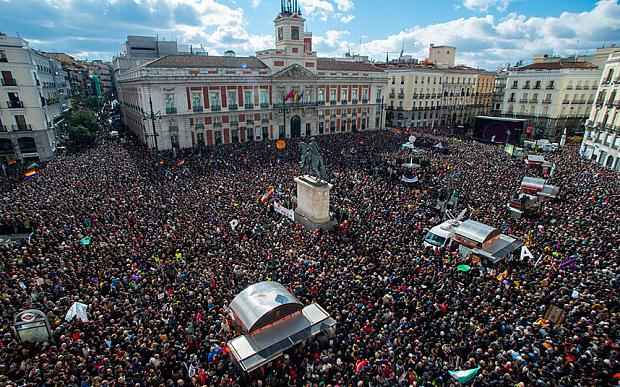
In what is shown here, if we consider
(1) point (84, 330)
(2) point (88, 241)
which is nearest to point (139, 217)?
(2) point (88, 241)

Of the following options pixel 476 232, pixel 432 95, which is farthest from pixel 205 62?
pixel 432 95

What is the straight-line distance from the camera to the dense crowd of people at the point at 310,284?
9.47m

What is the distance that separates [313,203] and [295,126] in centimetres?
3221

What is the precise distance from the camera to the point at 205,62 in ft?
141

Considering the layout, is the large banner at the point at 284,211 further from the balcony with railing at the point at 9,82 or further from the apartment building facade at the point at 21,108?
the balcony with railing at the point at 9,82

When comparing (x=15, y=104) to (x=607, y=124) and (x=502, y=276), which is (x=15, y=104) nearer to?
(x=502, y=276)

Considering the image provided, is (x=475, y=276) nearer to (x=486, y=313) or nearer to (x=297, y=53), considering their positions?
(x=486, y=313)

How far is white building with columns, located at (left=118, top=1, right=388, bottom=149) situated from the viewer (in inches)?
1549

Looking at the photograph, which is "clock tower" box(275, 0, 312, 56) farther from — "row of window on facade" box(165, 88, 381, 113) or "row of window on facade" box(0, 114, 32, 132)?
"row of window on facade" box(0, 114, 32, 132)

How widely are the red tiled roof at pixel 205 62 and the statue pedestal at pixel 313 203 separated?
28.1 m

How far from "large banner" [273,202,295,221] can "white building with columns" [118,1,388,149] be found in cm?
2396

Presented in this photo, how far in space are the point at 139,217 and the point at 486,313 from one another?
18.0m

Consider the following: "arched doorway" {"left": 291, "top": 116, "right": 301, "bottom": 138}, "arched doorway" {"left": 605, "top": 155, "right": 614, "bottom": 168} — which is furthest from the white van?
"arched doorway" {"left": 291, "top": 116, "right": 301, "bottom": 138}

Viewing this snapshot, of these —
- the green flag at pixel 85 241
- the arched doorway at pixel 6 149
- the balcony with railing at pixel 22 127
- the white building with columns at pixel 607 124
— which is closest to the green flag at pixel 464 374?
the green flag at pixel 85 241
